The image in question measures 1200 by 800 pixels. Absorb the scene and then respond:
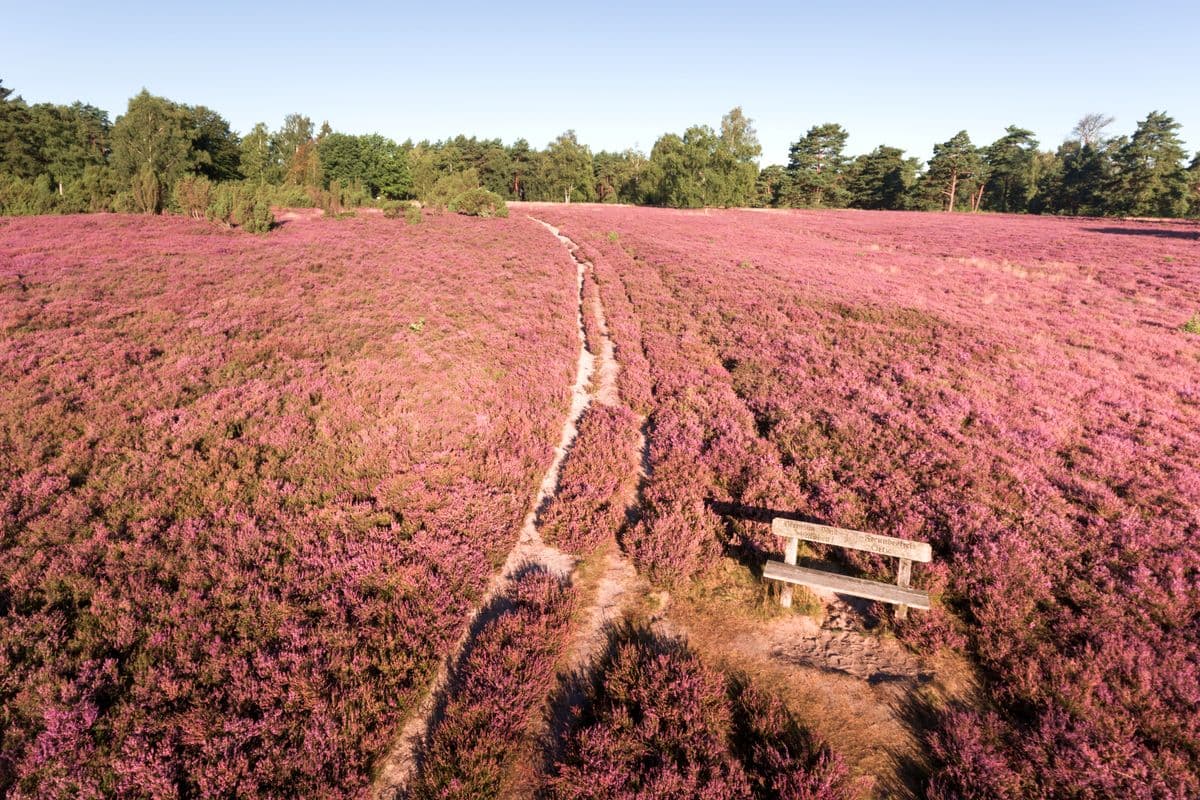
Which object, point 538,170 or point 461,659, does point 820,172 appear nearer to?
point 538,170

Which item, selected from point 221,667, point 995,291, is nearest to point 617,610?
point 221,667

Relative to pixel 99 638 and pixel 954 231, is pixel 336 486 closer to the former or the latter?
pixel 99 638

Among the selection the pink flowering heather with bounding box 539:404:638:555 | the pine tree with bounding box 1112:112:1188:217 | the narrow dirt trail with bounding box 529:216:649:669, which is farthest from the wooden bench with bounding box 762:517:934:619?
the pine tree with bounding box 1112:112:1188:217

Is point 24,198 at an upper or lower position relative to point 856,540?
upper

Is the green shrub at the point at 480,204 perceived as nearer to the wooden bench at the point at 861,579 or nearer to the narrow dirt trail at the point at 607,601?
the narrow dirt trail at the point at 607,601

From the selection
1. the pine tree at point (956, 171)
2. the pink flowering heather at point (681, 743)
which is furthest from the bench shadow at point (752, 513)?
the pine tree at point (956, 171)

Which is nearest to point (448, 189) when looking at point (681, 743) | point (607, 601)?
point (607, 601)
